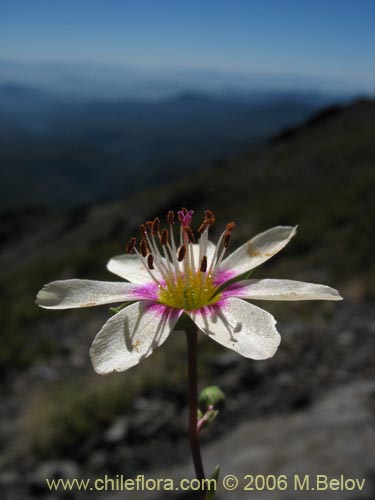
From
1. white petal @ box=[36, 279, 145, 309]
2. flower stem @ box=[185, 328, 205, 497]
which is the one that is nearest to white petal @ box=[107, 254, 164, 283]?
white petal @ box=[36, 279, 145, 309]

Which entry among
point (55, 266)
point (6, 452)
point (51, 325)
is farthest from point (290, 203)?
point (6, 452)

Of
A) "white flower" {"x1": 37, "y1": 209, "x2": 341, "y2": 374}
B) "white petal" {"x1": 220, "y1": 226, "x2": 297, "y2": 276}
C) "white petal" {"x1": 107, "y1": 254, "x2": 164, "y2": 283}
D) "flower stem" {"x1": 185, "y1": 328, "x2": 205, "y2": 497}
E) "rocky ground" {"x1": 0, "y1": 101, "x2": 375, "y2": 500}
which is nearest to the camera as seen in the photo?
"flower stem" {"x1": 185, "y1": 328, "x2": 205, "y2": 497}

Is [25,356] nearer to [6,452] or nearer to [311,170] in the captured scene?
[6,452]

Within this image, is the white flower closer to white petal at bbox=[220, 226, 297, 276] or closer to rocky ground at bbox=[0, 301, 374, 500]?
white petal at bbox=[220, 226, 297, 276]

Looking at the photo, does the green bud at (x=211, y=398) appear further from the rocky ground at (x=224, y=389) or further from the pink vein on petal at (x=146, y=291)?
the rocky ground at (x=224, y=389)

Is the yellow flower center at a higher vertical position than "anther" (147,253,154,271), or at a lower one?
lower

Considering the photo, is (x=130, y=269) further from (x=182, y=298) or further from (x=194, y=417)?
(x=194, y=417)
